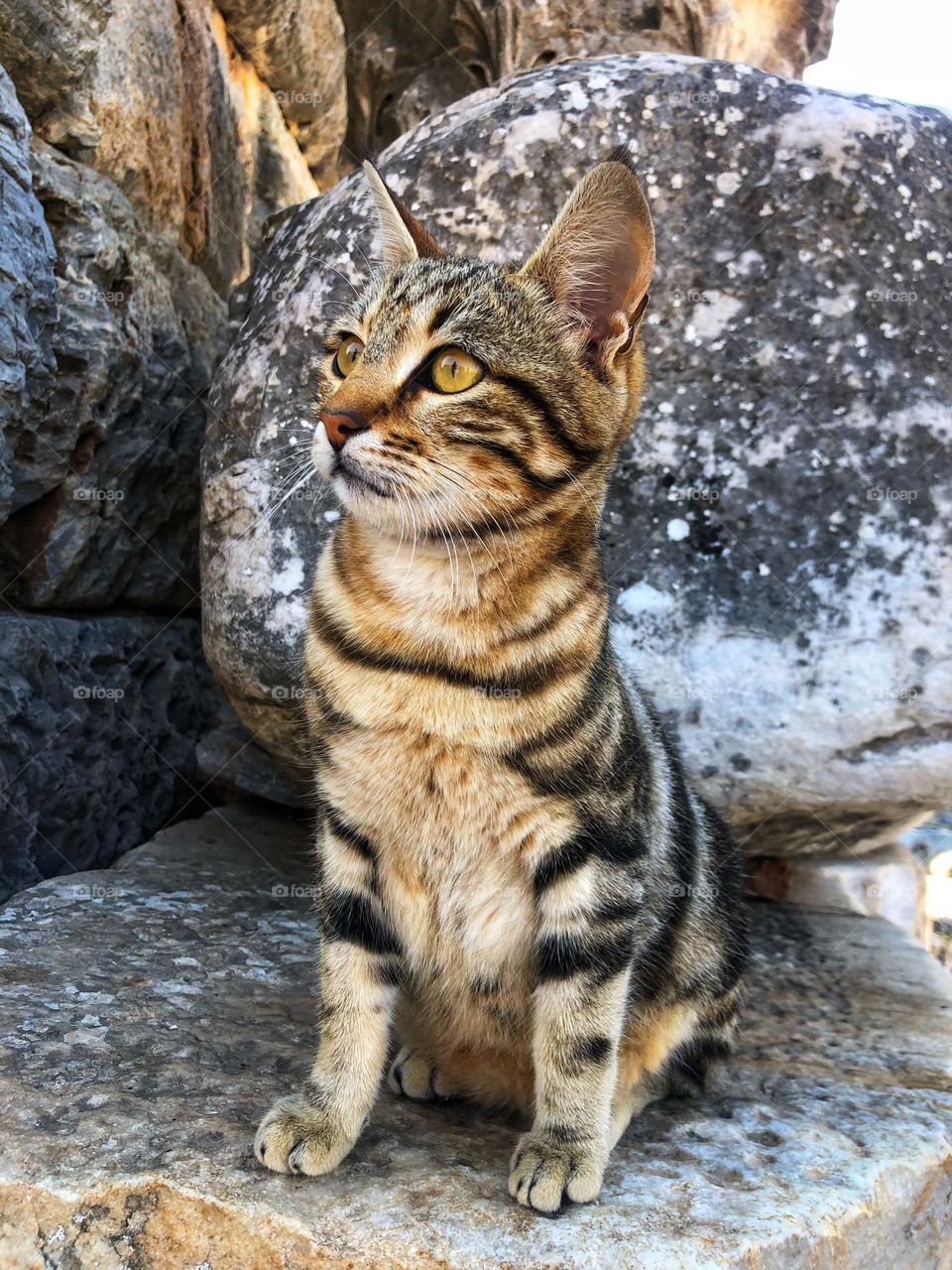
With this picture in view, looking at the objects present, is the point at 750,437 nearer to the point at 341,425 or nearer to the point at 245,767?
the point at 341,425

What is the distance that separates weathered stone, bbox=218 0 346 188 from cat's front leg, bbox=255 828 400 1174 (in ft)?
14.0

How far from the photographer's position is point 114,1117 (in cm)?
214

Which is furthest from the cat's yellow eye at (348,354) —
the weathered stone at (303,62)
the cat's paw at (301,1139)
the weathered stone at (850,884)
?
the weathered stone at (303,62)

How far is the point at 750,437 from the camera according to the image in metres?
3.28

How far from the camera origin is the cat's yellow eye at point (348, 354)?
2.32m

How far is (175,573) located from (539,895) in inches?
98.0

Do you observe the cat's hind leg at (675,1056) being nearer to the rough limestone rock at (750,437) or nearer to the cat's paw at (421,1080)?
the cat's paw at (421,1080)

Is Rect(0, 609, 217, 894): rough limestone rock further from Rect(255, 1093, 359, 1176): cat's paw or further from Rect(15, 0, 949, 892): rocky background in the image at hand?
Rect(255, 1093, 359, 1176): cat's paw

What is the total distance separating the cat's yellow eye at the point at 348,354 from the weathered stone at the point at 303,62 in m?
3.39

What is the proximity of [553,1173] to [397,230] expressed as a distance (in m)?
2.02

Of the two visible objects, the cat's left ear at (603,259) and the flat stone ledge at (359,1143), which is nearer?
the flat stone ledge at (359,1143)

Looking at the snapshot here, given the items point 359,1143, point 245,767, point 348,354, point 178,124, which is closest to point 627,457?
point 348,354

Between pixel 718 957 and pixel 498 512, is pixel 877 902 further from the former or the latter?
pixel 498 512

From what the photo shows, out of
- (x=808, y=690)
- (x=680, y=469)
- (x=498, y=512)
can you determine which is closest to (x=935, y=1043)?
(x=808, y=690)
